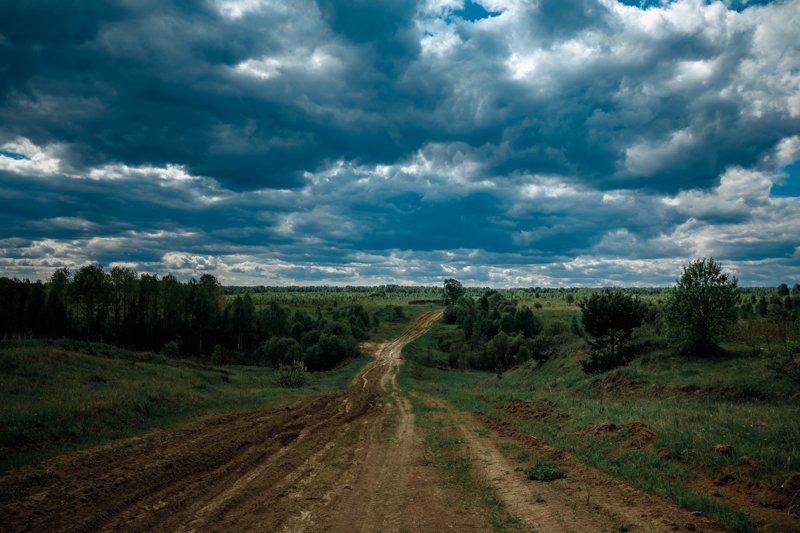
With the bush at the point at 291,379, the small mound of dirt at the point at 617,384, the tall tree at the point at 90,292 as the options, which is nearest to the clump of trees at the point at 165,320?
the tall tree at the point at 90,292

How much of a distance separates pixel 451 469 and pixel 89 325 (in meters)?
87.5

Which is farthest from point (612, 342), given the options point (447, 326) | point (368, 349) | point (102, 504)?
point (447, 326)

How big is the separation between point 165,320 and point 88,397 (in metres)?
75.3

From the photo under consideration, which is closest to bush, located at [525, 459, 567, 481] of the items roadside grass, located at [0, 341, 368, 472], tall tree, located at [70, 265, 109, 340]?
roadside grass, located at [0, 341, 368, 472]

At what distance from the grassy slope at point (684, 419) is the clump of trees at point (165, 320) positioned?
52.1 meters

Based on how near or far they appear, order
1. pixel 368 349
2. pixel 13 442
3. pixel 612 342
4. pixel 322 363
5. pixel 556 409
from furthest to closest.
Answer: pixel 368 349, pixel 322 363, pixel 612 342, pixel 556 409, pixel 13 442

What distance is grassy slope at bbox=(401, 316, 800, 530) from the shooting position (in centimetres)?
1095

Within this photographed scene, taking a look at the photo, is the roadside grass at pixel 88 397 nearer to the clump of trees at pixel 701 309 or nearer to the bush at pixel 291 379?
the bush at pixel 291 379

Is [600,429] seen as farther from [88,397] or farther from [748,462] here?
[88,397]

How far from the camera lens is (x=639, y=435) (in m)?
14.1

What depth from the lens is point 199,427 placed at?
1866 centimetres

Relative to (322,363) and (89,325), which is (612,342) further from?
(89,325)

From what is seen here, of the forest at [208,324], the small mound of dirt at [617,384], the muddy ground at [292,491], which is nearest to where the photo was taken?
the muddy ground at [292,491]

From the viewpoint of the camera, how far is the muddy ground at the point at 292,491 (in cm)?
864
